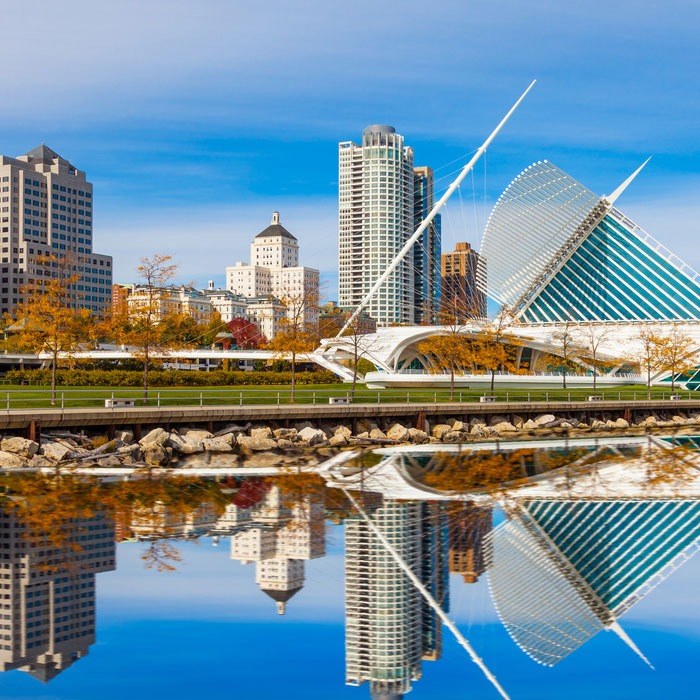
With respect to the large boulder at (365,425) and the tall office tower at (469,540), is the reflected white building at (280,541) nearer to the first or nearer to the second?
the tall office tower at (469,540)

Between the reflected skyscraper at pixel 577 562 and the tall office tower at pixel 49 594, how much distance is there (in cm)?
580

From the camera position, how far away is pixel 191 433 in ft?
99.7

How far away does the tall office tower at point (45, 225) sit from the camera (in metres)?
175

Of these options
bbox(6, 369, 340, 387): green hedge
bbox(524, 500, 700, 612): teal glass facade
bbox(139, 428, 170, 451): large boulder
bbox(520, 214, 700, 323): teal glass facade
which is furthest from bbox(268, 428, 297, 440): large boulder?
bbox(520, 214, 700, 323): teal glass facade

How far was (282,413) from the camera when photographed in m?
33.2

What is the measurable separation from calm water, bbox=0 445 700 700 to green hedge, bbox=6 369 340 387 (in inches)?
1158

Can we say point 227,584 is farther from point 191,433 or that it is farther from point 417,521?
point 191,433

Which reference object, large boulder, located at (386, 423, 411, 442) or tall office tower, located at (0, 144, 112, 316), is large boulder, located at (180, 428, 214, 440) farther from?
tall office tower, located at (0, 144, 112, 316)

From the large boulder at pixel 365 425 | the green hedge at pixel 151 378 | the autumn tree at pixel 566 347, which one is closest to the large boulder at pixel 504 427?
the large boulder at pixel 365 425

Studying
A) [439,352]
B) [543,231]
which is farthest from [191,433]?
[543,231]

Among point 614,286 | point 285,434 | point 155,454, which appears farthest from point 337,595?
point 614,286

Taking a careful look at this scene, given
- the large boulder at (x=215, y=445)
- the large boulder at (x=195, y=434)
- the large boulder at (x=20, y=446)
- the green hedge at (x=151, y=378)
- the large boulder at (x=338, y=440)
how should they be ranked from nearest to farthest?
the large boulder at (x=20, y=446) < the large boulder at (x=215, y=445) < the large boulder at (x=195, y=434) < the large boulder at (x=338, y=440) < the green hedge at (x=151, y=378)

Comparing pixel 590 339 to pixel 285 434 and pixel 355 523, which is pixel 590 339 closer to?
pixel 285 434

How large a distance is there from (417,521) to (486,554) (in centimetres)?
286
